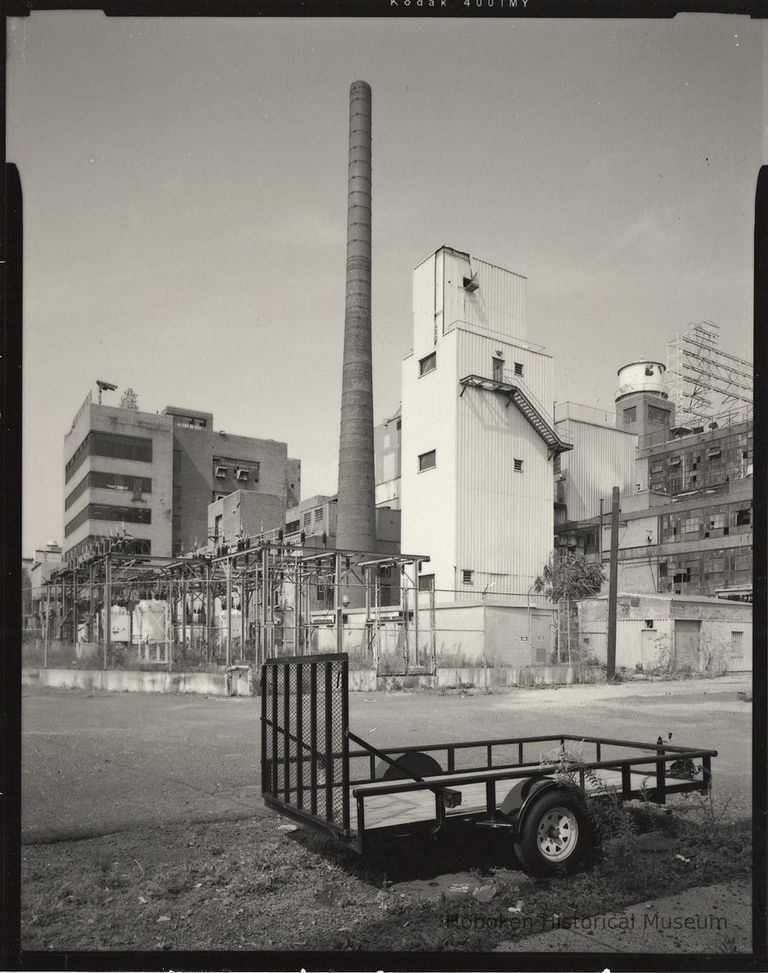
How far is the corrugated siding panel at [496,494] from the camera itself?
34500 millimetres

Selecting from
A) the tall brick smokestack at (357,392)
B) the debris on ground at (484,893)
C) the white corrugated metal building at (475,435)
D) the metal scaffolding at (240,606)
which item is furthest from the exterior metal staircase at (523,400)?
the debris on ground at (484,893)

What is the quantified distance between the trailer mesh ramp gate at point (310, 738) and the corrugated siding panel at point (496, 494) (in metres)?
28.6

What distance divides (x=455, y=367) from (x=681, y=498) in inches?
669

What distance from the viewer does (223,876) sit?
17.4ft

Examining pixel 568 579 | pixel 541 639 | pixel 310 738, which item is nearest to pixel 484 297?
pixel 568 579

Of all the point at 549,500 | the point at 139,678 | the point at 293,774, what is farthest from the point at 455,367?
the point at 293,774

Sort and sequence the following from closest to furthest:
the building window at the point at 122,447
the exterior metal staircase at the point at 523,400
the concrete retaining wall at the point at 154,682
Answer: the concrete retaining wall at the point at 154,682 < the building window at the point at 122,447 < the exterior metal staircase at the point at 523,400

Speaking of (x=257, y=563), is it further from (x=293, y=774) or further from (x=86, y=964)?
(x=86, y=964)

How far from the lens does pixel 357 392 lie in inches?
1364

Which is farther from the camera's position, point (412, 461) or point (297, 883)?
point (412, 461)

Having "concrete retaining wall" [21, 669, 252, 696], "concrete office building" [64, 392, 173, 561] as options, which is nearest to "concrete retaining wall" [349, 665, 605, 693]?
"concrete retaining wall" [21, 669, 252, 696]

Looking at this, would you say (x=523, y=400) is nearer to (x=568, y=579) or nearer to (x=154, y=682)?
(x=568, y=579)

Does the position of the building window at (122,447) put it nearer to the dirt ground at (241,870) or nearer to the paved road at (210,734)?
the paved road at (210,734)

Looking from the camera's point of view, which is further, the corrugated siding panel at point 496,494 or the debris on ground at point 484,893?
the corrugated siding panel at point 496,494
